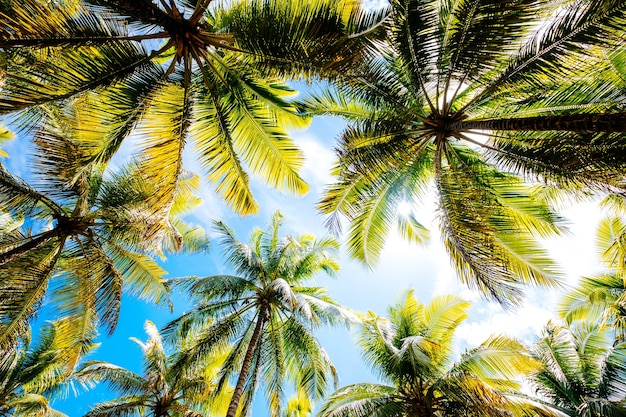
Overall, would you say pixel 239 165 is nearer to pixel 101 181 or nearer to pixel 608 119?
pixel 101 181

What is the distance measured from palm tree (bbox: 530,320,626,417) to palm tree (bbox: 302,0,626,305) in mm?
6374

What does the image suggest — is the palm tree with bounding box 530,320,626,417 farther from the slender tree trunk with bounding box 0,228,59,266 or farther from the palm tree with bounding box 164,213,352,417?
the slender tree trunk with bounding box 0,228,59,266

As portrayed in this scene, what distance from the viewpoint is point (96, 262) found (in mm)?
7633

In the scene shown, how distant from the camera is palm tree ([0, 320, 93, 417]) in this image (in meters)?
12.0

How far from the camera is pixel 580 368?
39.5ft

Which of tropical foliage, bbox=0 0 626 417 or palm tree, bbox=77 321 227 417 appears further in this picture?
palm tree, bbox=77 321 227 417

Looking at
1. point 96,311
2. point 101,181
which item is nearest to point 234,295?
point 96,311

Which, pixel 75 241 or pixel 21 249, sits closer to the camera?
pixel 21 249

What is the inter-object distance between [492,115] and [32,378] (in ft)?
54.6

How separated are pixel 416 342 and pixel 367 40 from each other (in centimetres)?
742

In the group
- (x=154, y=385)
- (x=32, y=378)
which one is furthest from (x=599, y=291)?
(x=32, y=378)

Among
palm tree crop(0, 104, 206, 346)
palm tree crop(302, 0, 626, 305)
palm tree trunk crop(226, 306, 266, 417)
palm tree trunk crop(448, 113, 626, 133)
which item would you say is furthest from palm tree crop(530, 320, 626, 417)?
palm tree crop(0, 104, 206, 346)

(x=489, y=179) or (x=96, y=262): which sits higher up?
(x=489, y=179)

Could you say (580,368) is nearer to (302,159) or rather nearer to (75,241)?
(302,159)
